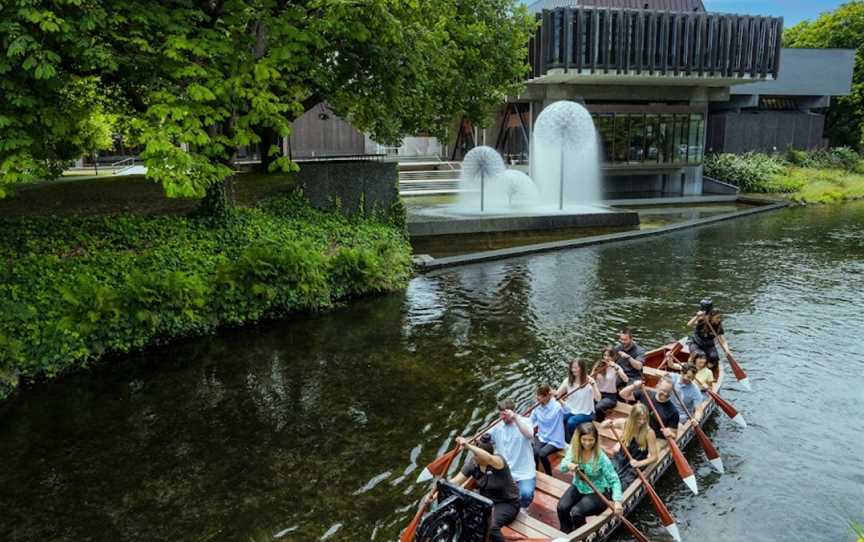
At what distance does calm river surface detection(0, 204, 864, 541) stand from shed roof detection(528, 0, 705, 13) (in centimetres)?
3350

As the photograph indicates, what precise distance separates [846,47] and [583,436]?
64.8 m

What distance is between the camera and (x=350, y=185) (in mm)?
22672

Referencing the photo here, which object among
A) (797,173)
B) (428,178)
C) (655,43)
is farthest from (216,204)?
(797,173)

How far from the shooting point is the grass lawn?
17672mm

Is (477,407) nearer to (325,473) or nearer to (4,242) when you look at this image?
(325,473)

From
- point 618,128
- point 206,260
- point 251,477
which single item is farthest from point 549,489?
point 618,128

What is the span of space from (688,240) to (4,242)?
968 inches

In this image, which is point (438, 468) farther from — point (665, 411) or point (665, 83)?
point (665, 83)

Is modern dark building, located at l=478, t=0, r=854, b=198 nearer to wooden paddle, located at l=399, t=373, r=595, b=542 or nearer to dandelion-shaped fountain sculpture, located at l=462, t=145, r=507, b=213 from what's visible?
dandelion-shaped fountain sculpture, located at l=462, t=145, r=507, b=213

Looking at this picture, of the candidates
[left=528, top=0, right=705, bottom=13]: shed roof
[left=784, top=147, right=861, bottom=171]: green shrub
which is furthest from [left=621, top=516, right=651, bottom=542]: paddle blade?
[left=784, top=147, right=861, bottom=171]: green shrub

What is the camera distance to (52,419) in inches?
436

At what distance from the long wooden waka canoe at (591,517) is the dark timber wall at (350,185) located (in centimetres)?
1445

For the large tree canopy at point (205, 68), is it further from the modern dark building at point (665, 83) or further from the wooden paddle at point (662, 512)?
the modern dark building at point (665, 83)

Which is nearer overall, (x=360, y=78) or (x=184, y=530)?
(x=184, y=530)
